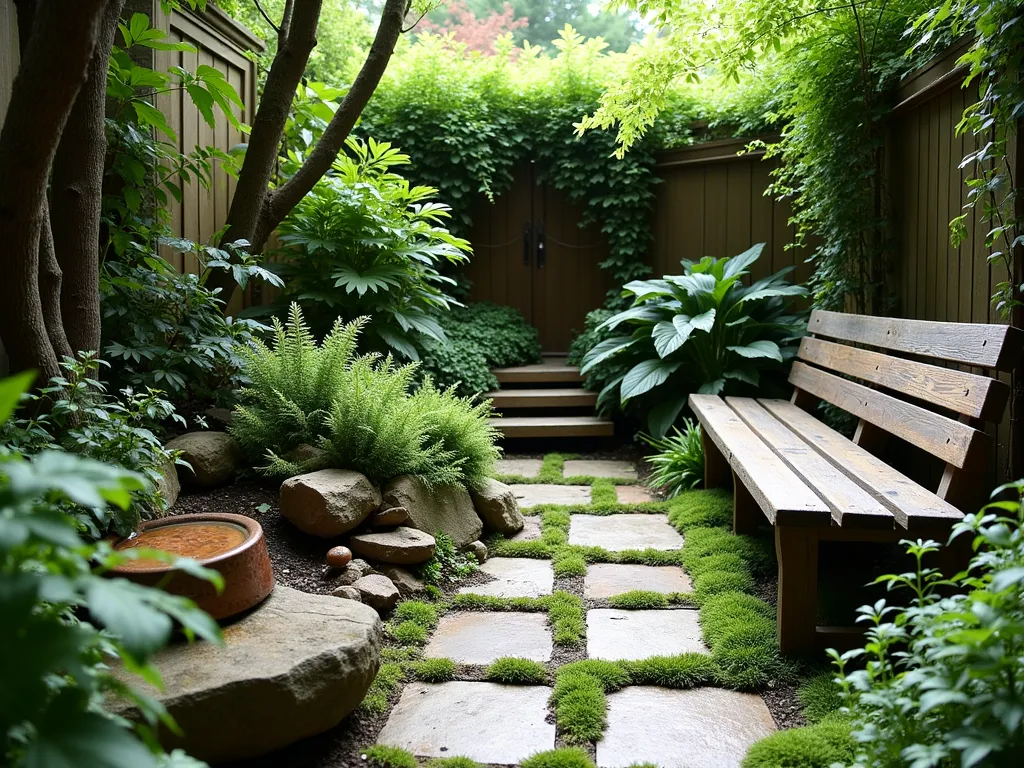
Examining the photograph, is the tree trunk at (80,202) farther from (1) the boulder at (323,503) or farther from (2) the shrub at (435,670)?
(2) the shrub at (435,670)

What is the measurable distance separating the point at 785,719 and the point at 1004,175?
2.00 metres

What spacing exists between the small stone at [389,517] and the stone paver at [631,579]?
31.5 inches

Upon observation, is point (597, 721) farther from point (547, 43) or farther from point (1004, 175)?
point (547, 43)

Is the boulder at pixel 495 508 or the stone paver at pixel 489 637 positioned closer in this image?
the stone paver at pixel 489 637

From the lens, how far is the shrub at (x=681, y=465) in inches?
184

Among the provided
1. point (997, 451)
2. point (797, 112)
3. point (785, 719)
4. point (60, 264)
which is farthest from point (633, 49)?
point (785, 719)

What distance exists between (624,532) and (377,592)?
1.48 meters

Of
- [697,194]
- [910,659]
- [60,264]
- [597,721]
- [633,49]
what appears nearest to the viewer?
[910,659]

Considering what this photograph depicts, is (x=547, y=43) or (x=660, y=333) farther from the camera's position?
(x=547, y=43)

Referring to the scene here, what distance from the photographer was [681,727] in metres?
2.15

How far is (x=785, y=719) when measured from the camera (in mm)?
2197

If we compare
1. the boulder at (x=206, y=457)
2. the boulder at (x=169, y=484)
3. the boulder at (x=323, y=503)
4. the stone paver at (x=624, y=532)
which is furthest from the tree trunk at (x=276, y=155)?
the stone paver at (x=624, y=532)

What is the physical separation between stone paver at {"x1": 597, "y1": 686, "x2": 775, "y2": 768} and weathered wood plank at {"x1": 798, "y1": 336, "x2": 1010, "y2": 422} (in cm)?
107

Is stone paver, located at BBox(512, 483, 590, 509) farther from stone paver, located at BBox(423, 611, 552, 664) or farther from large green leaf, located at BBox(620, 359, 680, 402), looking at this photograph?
stone paver, located at BBox(423, 611, 552, 664)
